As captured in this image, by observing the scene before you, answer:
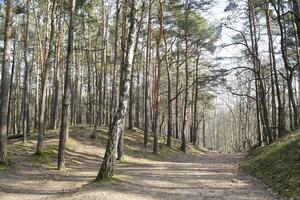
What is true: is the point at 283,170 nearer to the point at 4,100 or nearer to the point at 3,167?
the point at 3,167

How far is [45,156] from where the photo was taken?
1606 centimetres

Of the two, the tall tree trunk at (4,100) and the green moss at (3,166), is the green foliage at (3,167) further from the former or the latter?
the tall tree trunk at (4,100)

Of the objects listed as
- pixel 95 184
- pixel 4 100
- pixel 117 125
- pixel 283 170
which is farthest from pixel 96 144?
pixel 283 170

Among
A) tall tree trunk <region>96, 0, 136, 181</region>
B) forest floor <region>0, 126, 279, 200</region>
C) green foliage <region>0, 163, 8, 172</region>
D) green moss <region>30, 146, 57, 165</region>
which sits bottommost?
forest floor <region>0, 126, 279, 200</region>

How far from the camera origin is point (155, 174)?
13.5m

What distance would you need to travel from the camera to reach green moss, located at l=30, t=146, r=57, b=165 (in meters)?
15.3

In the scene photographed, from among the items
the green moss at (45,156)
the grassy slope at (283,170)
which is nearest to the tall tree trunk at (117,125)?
the grassy slope at (283,170)

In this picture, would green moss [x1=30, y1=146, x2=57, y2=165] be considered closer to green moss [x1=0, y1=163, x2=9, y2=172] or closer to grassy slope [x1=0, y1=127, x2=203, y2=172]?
grassy slope [x1=0, y1=127, x2=203, y2=172]

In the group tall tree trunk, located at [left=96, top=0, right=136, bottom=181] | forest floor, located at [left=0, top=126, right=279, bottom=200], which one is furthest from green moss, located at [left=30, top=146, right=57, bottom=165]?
tall tree trunk, located at [left=96, top=0, right=136, bottom=181]

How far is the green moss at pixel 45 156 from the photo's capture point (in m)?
15.3

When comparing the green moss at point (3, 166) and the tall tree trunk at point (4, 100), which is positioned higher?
the tall tree trunk at point (4, 100)

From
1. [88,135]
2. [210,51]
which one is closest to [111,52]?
[210,51]

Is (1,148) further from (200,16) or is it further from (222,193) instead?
(200,16)

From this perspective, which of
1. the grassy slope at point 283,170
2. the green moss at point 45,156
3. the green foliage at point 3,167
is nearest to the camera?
the grassy slope at point 283,170
